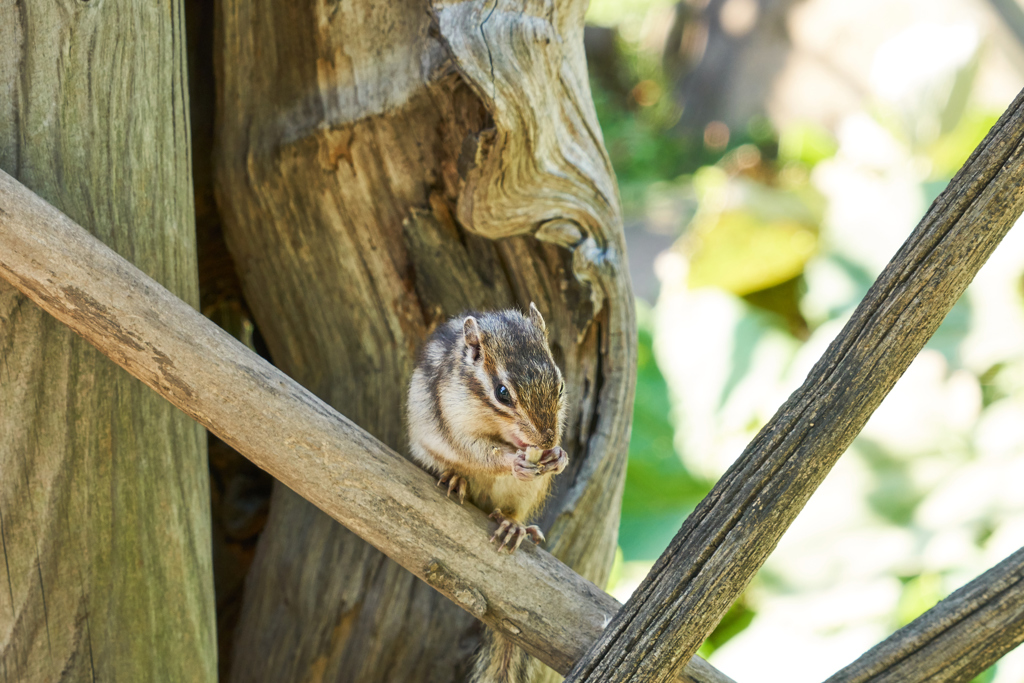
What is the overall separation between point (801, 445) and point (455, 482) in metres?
0.55

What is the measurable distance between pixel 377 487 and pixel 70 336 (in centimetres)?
52

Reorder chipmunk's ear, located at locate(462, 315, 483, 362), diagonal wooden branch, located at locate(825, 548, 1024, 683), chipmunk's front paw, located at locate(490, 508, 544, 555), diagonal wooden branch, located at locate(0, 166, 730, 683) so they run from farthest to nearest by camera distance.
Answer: chipmunk's ear, located at locate(462, 315, 483, 362) < chipmunk's front paw, located at locate(490, 508, 544, 555) < diagonal wooden branch, located at locate(0, 166, 730, 683) < diagonal wooden branch, located at locate(825, 548, 1024, 683)

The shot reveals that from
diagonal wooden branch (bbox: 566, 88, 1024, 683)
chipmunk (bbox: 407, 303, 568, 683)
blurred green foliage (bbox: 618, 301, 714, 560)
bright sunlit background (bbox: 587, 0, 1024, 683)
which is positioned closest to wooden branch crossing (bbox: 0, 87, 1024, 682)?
diagonal wooden branch (bbox: 566, 88, 1024, 683)

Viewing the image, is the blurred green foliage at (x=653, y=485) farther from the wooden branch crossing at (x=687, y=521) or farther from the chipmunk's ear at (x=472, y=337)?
the wooden branch crossing at (x=687, y=521)

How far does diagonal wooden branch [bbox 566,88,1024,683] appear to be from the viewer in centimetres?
109

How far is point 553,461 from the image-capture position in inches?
52.2

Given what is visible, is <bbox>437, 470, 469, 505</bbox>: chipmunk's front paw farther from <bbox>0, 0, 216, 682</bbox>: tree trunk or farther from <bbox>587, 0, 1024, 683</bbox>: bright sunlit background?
<bbox>587, 0, 1024, 683</bbox>: bright sunlit background

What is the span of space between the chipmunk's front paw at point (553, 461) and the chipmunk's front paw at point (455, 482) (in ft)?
0.44

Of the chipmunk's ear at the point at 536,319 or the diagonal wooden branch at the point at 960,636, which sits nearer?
the diagonal wooden branch at the point at 960,636

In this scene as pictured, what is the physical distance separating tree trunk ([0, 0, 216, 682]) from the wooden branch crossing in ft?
0.48

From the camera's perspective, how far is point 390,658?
5.25 ft

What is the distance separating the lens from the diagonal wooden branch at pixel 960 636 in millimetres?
1021

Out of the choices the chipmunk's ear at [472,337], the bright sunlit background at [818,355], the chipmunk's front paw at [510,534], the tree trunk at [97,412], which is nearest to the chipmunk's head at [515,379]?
the chipmunk's ear at [472,337]

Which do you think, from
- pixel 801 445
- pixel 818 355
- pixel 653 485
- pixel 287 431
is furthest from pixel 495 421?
pixel 818 355
